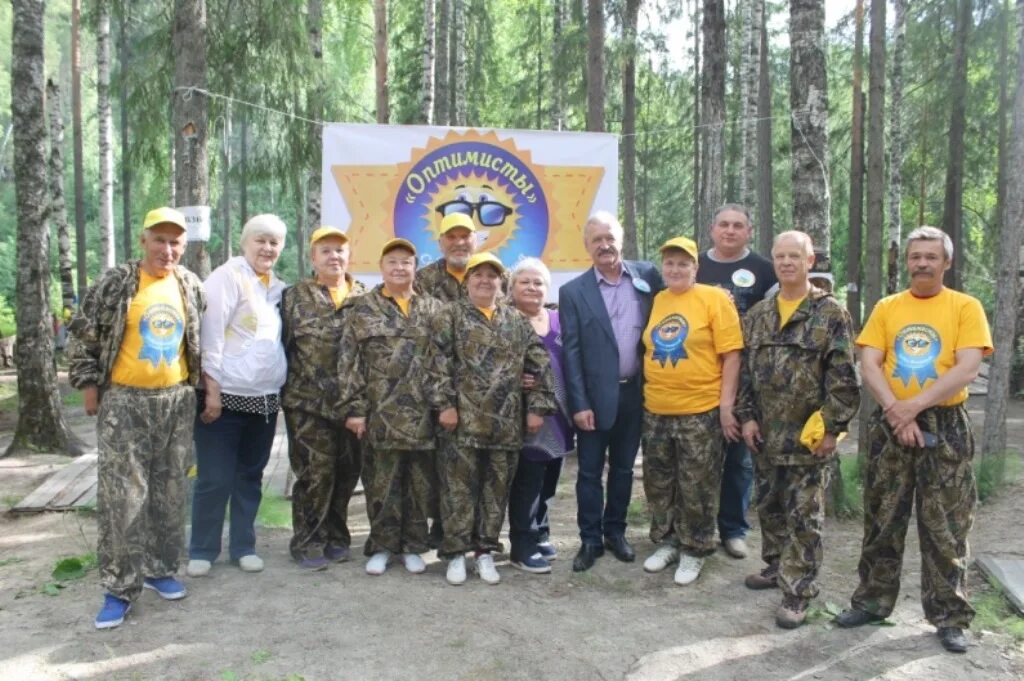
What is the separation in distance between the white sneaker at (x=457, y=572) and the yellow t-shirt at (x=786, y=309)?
2.04 m

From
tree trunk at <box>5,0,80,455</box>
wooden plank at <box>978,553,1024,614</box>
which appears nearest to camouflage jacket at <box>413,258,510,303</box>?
wooden plank at <box>978,553,1024,614</box>

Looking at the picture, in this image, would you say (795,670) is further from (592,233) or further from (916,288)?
(592,233)

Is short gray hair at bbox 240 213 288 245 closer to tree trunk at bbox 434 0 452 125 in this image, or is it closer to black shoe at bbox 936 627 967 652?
black shoe at bbox 936 627 967 652

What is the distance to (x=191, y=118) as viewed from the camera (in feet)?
18.0

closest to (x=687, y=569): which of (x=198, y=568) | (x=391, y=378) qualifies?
(x=391, y=378)

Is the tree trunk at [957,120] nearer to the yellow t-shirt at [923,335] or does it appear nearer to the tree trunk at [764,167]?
the tree trunk at [764,167]

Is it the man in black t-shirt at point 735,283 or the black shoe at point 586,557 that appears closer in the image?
the black shoe at point 586,557

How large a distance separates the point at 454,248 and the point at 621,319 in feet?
3.35

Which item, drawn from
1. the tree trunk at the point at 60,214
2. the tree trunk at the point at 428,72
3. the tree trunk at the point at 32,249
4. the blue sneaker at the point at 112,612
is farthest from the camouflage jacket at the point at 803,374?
the tree trunk at the point at 60,214

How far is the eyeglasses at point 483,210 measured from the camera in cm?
654

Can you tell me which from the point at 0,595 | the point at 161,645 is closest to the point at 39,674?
the point at 161,645

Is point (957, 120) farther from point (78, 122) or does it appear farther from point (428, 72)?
point (78, 122)

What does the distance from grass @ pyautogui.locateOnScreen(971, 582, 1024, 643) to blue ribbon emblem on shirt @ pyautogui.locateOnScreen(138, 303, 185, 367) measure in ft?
13.0

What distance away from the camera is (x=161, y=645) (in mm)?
3566
